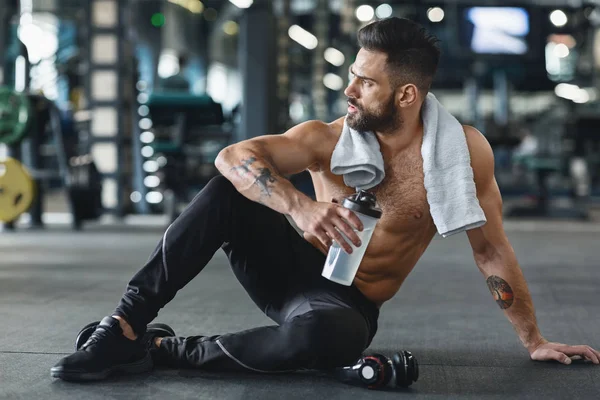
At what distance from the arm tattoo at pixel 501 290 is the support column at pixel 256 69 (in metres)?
4.63

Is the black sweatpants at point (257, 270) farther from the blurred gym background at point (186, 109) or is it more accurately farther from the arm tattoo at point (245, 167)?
the blurred gym background at point (186, 109)

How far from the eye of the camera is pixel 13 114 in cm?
575

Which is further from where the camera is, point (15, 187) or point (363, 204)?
point (15, 187)

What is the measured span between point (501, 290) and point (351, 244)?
56 cm

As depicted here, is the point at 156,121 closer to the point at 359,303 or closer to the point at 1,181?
the point at 1,181

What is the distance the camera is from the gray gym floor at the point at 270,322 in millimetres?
1710

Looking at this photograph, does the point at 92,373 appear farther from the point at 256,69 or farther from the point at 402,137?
the point at 256,69

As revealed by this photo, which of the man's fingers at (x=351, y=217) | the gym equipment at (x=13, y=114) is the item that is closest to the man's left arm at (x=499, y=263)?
the man's fingers at (x=351, y=217)

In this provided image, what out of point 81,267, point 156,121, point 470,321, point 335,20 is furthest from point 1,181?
point 335,20

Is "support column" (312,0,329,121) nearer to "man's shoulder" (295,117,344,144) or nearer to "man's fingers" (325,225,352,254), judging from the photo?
"man's shoulder" (295,117,344,144)

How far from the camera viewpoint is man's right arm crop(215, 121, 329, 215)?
166 cm

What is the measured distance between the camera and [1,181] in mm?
5605

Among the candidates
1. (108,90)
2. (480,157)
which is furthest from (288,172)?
(108,90)

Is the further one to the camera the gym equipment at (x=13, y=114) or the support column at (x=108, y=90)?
the support column at (x=108, y=90)
